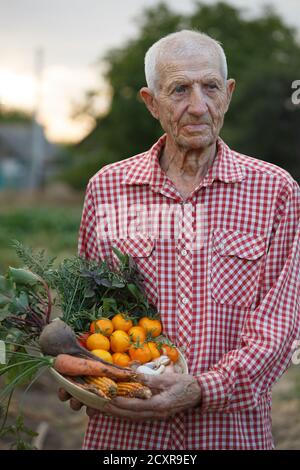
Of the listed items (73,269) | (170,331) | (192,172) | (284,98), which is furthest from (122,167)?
(284,98)

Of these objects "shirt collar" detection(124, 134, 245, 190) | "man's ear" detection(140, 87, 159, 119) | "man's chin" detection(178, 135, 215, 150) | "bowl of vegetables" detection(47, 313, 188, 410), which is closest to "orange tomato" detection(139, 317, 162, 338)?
"bowl of vegetables" detection(47, 313, 188, 410)

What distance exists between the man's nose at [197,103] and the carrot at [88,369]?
2.94ft

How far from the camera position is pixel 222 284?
271 cm

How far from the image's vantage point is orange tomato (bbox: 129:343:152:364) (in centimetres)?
250

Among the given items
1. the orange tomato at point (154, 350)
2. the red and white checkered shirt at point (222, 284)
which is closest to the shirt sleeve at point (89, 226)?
the red and white checkered shirt at point (222, 284)

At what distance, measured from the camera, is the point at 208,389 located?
2.51 meters

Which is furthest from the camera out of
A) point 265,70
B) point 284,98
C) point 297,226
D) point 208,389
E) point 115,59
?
point 115,59

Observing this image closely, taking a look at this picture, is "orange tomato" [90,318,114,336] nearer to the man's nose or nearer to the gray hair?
the man's nose

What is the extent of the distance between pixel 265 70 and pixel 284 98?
6.57 ft

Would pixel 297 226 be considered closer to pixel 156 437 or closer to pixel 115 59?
pixel 156 437

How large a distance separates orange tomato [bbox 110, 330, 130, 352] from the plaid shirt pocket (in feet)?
1.21

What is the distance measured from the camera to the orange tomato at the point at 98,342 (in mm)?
2518

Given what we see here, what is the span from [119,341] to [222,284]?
434 mm

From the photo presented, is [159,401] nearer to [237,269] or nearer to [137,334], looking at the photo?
[137,334]
